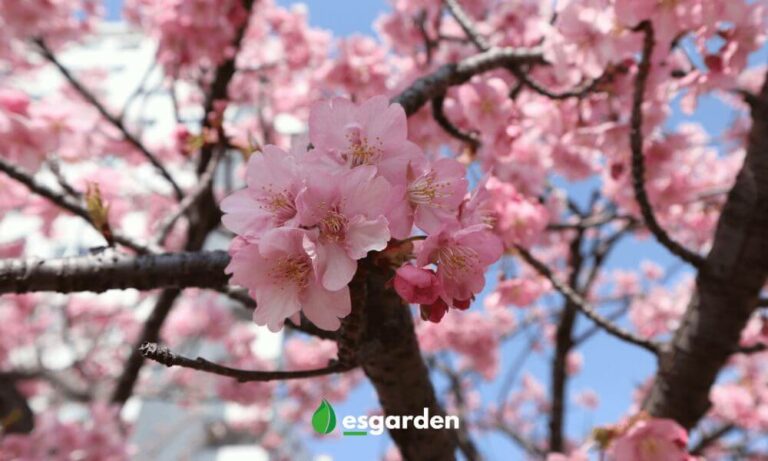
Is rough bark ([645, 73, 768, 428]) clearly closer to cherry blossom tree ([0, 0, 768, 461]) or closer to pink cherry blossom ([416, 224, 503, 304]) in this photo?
cherry blossom tree ([0, 0, 768, 461])

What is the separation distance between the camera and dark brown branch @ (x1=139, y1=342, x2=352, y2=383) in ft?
2.60

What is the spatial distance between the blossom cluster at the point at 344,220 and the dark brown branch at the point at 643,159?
3.21 feet

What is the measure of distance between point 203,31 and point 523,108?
2151mm

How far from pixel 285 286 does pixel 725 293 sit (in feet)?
5.20

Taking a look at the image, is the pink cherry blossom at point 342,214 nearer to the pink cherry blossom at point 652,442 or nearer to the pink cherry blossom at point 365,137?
the pink cherry blossom at point 365,137

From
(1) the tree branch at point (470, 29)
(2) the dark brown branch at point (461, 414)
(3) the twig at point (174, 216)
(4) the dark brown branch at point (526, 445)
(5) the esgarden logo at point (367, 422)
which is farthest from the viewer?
(4) the dark brown branch at point (526, 445)

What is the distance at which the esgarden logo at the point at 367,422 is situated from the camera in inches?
48.5

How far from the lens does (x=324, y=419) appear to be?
4.01 ft

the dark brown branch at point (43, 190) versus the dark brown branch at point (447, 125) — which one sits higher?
the dark brown branch at point (447, 125)

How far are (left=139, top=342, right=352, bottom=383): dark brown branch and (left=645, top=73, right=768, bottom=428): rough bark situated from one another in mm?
1342

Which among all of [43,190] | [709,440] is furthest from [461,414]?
[43,190]

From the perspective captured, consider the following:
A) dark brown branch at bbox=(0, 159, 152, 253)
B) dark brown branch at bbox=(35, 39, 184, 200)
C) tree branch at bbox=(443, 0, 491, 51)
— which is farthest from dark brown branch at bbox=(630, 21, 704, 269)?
dark brown branch at bbox=(35, 39, 184, 200)

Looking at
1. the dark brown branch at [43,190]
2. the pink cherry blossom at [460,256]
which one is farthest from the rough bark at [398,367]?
the dark brown branch at [43,190]

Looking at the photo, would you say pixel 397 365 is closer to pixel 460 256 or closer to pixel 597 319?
pixel 460 256
